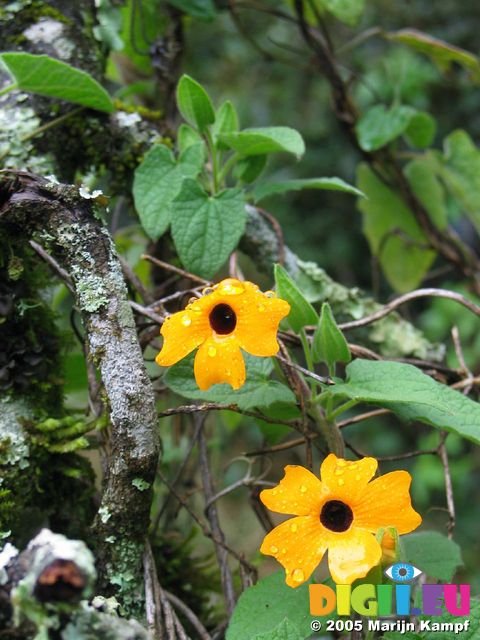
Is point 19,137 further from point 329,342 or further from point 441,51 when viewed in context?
point 441,51

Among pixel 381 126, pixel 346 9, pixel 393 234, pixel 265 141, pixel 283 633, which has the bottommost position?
pixel 283 633

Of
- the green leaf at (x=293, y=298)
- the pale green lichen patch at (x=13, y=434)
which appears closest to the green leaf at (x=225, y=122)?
the green leaf at (x=293, y=298)

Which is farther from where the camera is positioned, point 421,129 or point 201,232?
point 421,129

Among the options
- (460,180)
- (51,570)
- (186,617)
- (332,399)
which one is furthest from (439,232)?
(51,570)

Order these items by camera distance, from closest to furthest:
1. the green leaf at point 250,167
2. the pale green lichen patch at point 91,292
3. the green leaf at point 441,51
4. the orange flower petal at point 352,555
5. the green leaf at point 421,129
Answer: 1. the orange flower petal at point 352,555
2. the pale green lichen patch at point 91,292
3. the green leaf at point 250,167
4. the green leaf at point 441,51
5. the green leaf at point 421,129

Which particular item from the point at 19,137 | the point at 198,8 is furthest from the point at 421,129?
the point at 19,137

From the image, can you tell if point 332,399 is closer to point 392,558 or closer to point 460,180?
point 392,558

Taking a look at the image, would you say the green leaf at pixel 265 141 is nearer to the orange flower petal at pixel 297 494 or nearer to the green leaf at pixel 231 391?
the green leaf at pixel 231 391
